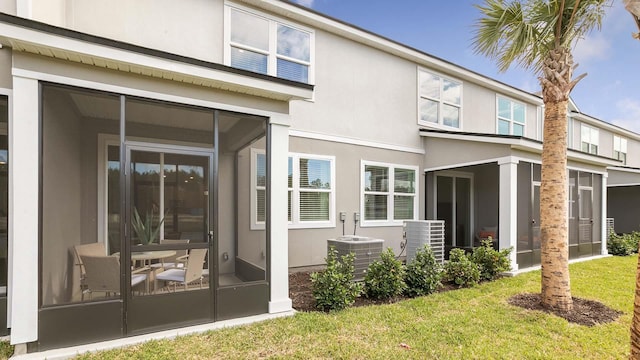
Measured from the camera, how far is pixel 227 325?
14.8 ft

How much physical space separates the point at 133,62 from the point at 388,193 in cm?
702

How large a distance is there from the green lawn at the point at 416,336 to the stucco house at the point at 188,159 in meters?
0.56

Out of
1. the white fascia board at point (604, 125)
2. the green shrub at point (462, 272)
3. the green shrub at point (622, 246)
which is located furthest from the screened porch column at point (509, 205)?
the white fascia board at point (604, 125)

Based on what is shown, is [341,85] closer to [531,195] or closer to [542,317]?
[531,195]

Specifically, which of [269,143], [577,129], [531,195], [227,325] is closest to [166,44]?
[269,143]

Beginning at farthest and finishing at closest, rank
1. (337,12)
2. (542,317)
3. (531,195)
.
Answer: (337,12) < (531,195) < (542,317)

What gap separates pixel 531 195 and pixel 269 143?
7.23 metres

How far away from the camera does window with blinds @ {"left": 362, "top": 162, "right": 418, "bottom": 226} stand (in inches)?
348

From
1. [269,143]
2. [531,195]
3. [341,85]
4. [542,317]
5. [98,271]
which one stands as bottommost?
[542,317]

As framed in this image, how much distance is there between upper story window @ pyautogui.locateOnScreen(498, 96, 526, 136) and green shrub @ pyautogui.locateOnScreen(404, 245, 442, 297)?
823 centimetres

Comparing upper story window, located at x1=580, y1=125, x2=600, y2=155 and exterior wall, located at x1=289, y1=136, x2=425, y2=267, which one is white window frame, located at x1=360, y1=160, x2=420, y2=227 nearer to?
exterior wall, located at x1=289, y1=136, x2=425, y2=267

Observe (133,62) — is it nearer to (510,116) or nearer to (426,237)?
(426,237)

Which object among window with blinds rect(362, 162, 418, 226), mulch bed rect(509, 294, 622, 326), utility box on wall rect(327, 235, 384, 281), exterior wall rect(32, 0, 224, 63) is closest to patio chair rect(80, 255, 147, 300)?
utility box on wall rect(327, 235, 384, 281)

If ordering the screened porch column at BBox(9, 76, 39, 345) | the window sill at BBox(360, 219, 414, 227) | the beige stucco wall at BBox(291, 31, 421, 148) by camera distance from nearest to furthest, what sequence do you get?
the screened porch column at BBox(9, 76, 39, 345), the beige stucco wall at BBox(291, 31, 421, 148), the window sill at BBox(360, 219, 414, 227)
